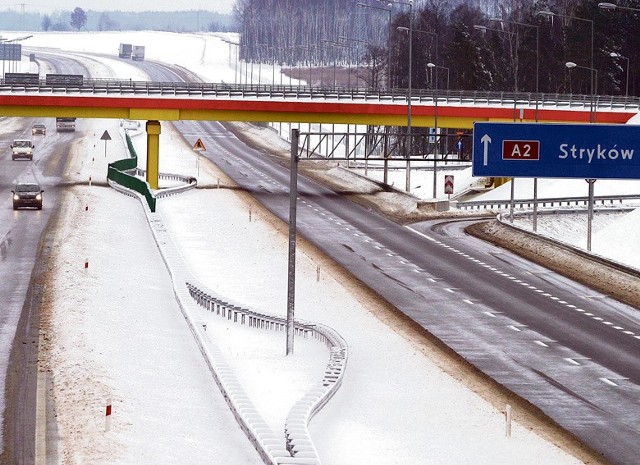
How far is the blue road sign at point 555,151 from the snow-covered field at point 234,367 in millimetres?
7016

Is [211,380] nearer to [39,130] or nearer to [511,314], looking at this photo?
[511,314]

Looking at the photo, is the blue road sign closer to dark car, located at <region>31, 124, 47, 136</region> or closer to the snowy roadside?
the snowy roadside

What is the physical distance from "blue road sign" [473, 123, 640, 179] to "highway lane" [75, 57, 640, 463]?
16.3ft

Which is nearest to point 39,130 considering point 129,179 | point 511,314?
point 129,179

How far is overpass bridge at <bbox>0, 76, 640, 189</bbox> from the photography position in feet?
298

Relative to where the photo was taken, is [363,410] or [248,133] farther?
[248,133]

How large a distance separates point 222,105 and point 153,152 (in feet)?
17.6

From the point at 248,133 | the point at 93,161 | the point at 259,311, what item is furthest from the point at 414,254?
the point at 248,133

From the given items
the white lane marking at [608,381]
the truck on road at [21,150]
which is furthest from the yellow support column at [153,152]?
the white lane marking at [608,381]

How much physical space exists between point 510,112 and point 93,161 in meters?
34.4

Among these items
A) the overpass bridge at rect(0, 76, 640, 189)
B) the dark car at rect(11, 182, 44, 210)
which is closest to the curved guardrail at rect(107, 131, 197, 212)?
the overpass bridge at rect(0, 76, 640, 189)

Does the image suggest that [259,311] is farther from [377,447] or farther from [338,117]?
[338,117]

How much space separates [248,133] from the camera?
158m

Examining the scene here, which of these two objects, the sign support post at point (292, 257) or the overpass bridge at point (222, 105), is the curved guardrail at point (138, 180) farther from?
the sign support post at point (292, 257)
